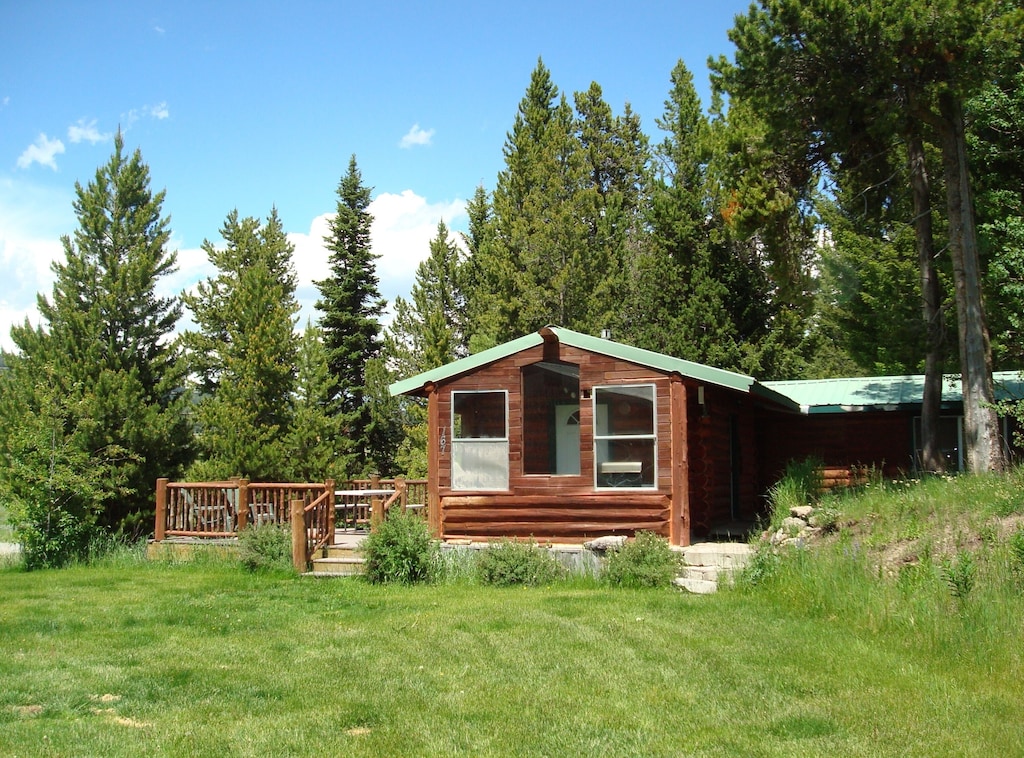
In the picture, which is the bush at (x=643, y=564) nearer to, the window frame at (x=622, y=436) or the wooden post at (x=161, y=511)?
the window frame at (x=622, y=436)

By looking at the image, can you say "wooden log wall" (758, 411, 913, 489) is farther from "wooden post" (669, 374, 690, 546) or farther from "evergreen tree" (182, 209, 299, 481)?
"evergreen tree" (182, 209, 299, 481)

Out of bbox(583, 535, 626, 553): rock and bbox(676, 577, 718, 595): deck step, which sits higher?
bbox(583, 535, 626, 553): rock

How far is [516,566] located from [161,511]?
6.87m

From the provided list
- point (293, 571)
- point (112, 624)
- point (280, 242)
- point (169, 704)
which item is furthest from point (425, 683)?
point (280, 242)

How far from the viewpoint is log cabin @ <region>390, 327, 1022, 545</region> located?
12.3 metres

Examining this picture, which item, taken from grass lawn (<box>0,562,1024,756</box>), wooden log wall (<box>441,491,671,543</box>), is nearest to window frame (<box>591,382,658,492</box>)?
wooden log wall (<box>441,491,671,543</box>)

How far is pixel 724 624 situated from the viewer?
27.4 feet

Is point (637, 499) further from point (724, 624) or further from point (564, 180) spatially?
point (564, 180)

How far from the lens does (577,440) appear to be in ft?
48.8

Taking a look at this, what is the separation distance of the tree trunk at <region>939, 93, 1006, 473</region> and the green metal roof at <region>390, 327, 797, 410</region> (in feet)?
9.33

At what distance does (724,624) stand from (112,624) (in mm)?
6161

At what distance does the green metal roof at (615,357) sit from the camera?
39.7 ft

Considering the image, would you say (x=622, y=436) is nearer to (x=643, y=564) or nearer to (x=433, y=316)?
(x=643, y=564)

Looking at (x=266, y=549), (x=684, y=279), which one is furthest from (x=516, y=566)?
(x=684, y=279)
